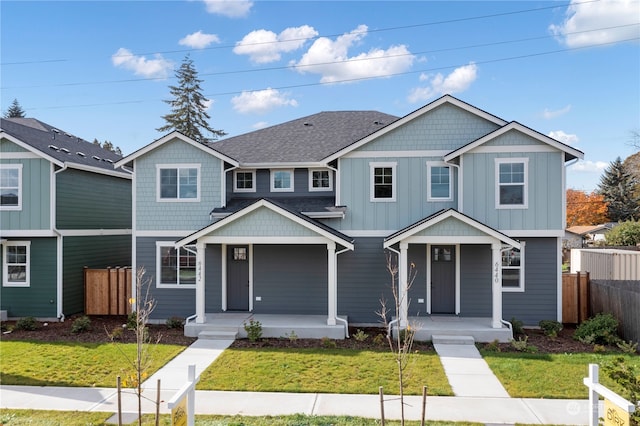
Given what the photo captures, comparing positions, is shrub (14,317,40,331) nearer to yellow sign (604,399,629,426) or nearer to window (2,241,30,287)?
window (2,241,30,287)

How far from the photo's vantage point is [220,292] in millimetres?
13289

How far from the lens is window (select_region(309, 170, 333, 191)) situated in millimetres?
13875

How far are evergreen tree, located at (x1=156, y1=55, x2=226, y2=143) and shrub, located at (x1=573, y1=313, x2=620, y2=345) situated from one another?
33294 mm

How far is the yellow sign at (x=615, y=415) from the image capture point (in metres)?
4.37

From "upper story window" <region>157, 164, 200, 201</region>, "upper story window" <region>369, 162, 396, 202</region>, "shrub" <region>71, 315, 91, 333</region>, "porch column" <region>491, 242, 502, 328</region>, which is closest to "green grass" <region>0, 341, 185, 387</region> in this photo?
"shrub" <region>71, 315, 91, 333</region>

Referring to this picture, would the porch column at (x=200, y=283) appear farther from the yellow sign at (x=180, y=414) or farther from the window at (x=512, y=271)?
the window at (x=512, y=271)

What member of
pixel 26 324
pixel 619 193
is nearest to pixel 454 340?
pixel 26 324

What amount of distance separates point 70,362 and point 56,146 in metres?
8.61

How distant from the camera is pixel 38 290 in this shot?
13.4 metres

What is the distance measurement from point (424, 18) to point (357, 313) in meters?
12.1

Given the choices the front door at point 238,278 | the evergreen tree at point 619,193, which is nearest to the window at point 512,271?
the front door at point 238,278

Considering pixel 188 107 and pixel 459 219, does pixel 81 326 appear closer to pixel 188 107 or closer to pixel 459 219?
pixel 459 219

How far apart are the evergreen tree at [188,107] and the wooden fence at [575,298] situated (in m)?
31.9

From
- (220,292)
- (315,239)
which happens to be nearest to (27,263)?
(220,292)
